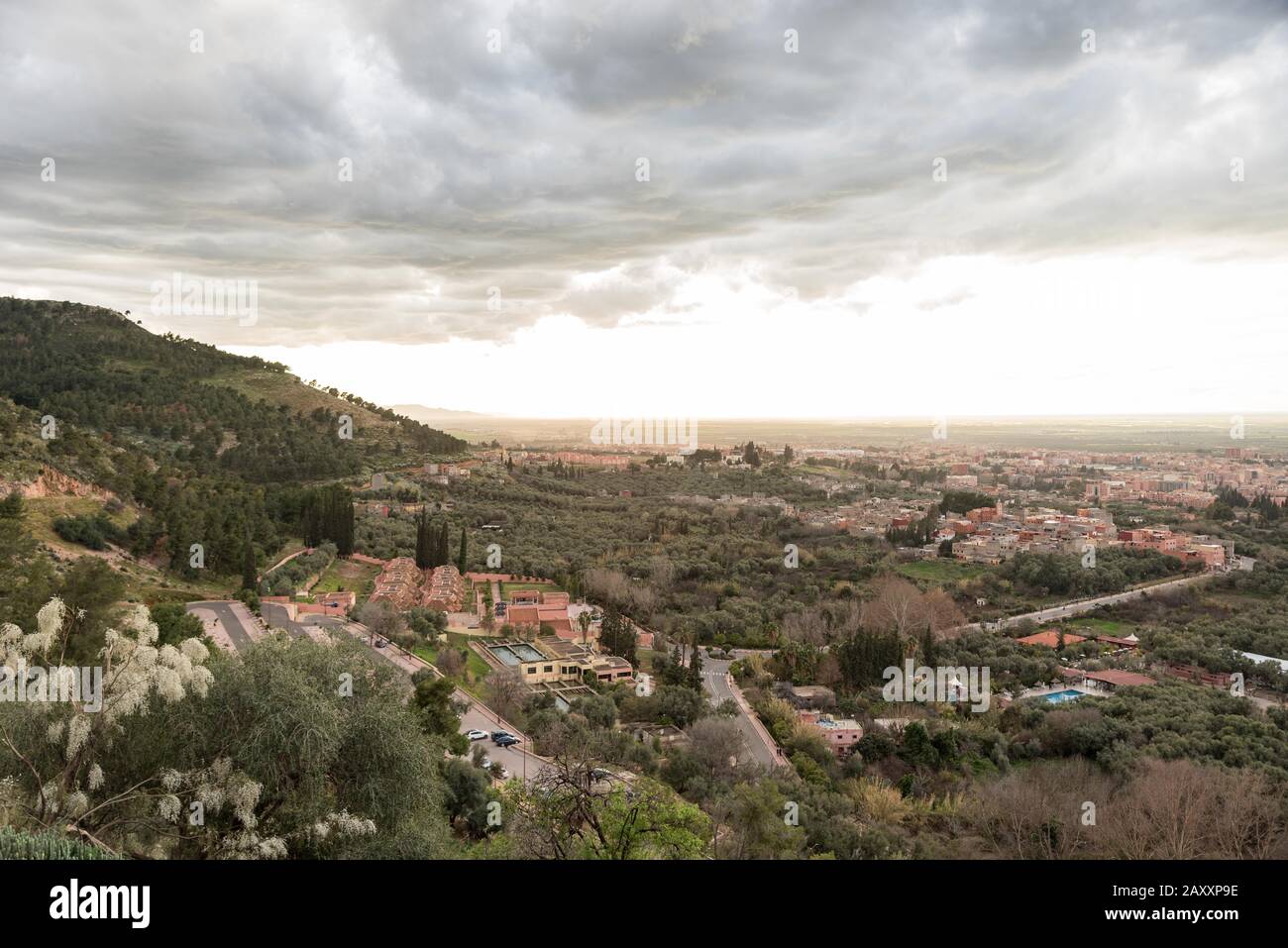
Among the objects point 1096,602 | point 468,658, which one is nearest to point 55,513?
point 468,658

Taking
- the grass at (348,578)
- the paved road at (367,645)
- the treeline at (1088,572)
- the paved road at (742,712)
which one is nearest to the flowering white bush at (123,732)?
the paved road at (367,645)

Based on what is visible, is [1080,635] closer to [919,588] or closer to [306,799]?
[919,588]

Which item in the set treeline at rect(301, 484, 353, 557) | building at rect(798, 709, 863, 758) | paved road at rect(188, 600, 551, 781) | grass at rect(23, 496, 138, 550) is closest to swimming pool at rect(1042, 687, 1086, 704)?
building at rect(798, 709, 863, 758)

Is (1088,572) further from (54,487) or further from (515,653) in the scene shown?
(54,487)

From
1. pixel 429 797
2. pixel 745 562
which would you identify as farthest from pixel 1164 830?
pixel 745 562

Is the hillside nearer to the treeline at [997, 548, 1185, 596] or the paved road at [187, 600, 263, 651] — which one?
the paved road at [187, 600, 263, 651]
